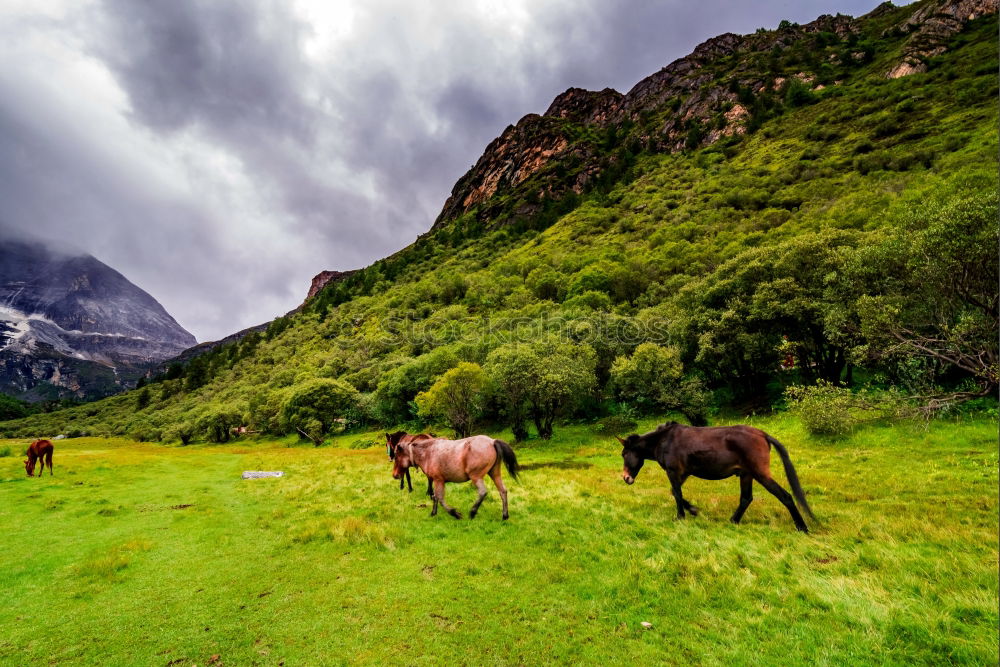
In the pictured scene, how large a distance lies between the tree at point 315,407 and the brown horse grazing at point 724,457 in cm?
5173

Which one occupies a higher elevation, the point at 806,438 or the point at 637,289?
the point at 637,289

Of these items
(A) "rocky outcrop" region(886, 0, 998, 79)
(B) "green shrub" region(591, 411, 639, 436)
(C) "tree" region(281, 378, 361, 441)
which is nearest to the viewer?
(B) "green shrub" region(591, 411, 639, 436)

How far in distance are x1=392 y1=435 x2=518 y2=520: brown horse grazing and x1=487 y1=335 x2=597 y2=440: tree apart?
19.5 metres

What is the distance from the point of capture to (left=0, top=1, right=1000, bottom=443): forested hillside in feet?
67.0

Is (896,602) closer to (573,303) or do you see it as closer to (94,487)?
(94,487)

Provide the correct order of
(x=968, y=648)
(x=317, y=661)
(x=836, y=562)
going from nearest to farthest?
(x=968, y=648), (x=317, y=661), (x=836, y=562)

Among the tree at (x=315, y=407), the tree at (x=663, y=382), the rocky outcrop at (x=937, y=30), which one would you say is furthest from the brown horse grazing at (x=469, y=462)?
the rocky outcrop at (x=937, y=30)

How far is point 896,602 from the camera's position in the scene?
221 inches

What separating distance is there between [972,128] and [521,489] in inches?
4149

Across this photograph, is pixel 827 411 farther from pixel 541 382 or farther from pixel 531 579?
pixel 531 579

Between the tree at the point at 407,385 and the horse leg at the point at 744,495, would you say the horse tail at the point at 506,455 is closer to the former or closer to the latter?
the horse leg at the point at 744,495

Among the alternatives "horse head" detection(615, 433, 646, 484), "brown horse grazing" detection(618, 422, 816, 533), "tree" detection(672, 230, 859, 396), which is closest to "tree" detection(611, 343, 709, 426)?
"tree" detection(672, 230, 859, 396)

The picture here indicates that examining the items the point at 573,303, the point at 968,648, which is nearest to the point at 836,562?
the point at 968,648

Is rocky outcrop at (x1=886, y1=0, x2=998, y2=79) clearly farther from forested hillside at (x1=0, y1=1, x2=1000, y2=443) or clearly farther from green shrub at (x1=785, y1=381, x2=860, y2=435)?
green shrub at (x1=785, y1=381, x2=860, y2=435)
